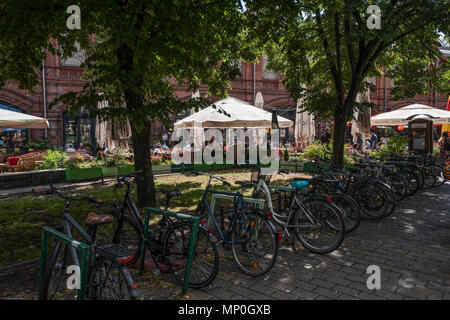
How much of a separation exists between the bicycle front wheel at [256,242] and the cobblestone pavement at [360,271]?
13cm

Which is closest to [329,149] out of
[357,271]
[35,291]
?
[357,271]

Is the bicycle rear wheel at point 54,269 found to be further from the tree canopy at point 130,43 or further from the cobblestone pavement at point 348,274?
the tree canopy at point 130,43

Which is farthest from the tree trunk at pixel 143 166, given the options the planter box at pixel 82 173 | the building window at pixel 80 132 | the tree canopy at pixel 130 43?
the building window at pixel 80 132

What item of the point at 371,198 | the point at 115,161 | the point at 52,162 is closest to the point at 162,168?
the point at 115,161

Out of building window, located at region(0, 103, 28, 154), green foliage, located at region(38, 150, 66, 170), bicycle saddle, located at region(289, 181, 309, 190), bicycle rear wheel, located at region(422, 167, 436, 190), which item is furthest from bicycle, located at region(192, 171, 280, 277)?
building window, located at region(0, 103, 28, 154)

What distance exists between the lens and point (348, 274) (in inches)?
154

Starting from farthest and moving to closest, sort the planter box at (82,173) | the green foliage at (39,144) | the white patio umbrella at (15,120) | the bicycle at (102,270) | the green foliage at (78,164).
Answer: the green foliage at (39,144), the green foliage at (78,164), the white patio umbrella at (15,120), the planter box at (82,173), the bicycle at (102,270)

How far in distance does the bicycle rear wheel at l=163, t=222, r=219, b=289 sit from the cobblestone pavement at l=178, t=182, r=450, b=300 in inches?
6.6

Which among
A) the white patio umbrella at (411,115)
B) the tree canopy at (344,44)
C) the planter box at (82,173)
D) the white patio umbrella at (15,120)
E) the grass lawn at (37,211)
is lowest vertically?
the grass lawn at (37,211)

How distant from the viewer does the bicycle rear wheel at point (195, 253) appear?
3473mm

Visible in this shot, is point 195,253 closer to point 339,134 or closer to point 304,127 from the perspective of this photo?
point 339,134
